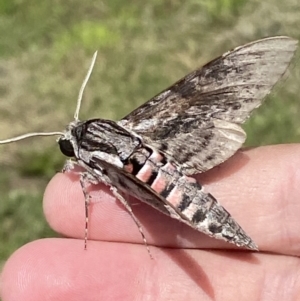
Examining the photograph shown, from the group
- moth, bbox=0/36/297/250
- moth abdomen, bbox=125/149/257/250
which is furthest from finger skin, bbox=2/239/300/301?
moth abdomen, bbox=125/149/257/250

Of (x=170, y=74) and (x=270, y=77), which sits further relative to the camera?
(x=170, y=74)

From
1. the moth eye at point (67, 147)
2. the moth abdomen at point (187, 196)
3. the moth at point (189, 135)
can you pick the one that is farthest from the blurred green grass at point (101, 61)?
the moth abdomen at point (187, 196)

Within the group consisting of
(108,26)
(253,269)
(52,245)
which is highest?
(108,26)

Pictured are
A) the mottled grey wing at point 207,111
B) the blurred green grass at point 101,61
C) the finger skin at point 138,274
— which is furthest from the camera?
the blurred green grass at point 101,61

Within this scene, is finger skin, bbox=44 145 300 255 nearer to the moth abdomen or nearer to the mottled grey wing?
the mottled grey wing

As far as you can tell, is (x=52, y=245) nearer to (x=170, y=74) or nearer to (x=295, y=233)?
(x=295, y=233)

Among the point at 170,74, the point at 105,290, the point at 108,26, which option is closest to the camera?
the point at 105,290

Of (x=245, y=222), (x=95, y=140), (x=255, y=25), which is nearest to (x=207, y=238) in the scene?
(x=245, y=222)

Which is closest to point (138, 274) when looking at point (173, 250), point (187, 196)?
point (173, 250)

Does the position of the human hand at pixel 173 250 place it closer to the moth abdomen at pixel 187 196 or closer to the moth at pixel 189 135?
the moth at pixel 189 135
